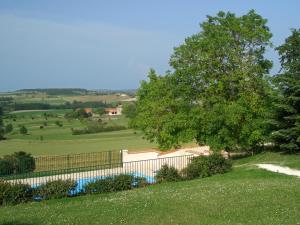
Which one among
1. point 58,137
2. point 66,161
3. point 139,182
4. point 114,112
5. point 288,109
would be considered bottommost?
point 58,137

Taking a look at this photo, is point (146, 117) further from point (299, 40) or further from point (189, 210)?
point (189, 210)

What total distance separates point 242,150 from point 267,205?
2035 centimetres

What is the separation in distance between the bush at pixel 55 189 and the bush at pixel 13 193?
22.4 inches

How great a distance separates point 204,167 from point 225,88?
26.8ft

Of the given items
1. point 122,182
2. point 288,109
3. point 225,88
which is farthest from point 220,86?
point 122,182

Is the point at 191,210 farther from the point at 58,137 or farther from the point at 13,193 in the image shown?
the point at 58,137

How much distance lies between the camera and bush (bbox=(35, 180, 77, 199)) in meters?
18.1

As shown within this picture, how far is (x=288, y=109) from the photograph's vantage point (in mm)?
24000

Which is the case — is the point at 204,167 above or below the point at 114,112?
below

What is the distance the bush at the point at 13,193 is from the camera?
17.0 meters

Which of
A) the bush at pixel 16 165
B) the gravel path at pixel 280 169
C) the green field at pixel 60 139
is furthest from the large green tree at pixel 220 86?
the green field at pixel 60 139

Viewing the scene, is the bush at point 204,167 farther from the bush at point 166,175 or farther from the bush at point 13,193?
the bush at point 13,193

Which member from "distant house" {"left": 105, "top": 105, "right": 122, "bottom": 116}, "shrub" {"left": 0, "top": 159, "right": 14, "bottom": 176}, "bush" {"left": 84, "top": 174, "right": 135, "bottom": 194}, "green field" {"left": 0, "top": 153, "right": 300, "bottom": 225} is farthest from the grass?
"distant house" {"left": 105, "top": 105, "right": 122, "bottom": 116}

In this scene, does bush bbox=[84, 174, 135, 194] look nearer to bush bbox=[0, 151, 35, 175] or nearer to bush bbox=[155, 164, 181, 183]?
bush bbox=[155, 164, 181, 183]
